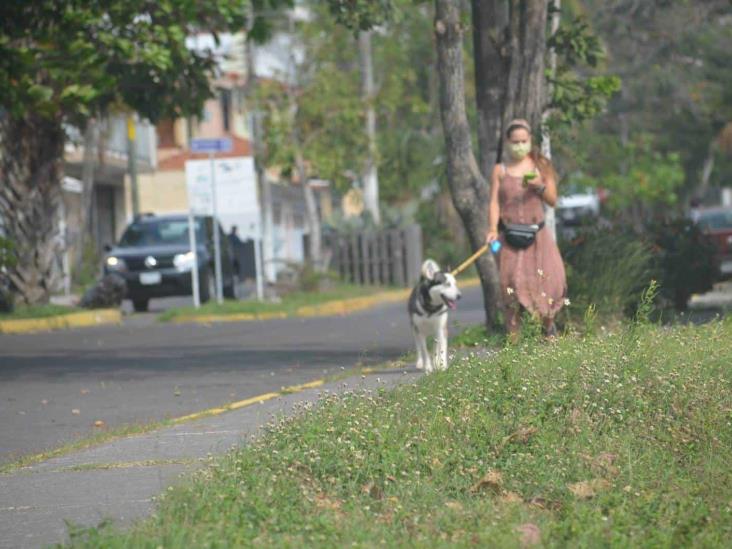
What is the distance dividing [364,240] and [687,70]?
1308cm

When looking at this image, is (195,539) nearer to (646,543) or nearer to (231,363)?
(646,543)

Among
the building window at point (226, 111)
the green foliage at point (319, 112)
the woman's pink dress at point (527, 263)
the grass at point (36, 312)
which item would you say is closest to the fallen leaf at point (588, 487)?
the woman's pink dress at point (527, 263)

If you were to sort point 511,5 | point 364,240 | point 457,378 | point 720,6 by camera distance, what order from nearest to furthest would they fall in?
point 457,378
point 511,5
point 720,6
point 364,240

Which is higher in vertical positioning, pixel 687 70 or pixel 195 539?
pixel 687 70

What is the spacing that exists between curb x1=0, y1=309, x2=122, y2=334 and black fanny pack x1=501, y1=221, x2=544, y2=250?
12854 millimetres

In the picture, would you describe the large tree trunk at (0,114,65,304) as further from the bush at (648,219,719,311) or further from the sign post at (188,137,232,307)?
the bush at (648,219,719,311)

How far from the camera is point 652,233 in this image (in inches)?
912

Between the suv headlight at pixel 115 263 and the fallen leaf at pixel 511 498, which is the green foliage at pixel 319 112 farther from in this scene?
the fallen leaf at pixel 511 498

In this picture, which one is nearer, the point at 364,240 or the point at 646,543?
the point at 646,543

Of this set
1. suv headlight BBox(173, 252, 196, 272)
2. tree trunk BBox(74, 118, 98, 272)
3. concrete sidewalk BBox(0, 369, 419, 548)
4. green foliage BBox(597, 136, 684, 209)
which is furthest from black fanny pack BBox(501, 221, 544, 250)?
green foliage BBox(597, 136, 684, 209)

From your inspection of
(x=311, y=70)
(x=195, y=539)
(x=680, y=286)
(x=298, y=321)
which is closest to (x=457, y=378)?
(x=195, y=539)

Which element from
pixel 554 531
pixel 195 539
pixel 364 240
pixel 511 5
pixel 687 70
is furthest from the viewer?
pixel 687 70

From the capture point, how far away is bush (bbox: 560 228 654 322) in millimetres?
17703

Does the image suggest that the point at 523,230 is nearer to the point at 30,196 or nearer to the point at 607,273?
the point at 607,273
